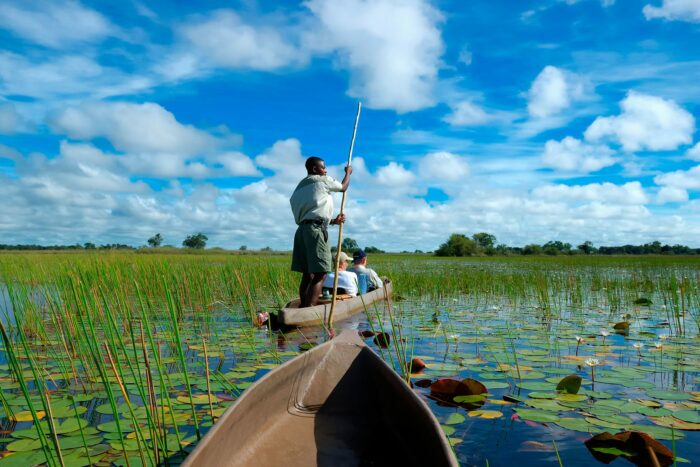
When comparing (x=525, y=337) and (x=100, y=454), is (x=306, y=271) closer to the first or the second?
(x=525, y=337)

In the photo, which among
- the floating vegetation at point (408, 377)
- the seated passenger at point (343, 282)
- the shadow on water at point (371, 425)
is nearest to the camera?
the shadow on water at point (371, 425)

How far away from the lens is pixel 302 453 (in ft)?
6.27

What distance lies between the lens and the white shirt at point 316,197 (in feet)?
17.6

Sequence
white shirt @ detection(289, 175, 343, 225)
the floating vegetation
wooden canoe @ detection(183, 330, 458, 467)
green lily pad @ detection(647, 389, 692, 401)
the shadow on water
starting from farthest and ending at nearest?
1. white shirt @ detection(289, 175, 343, 225)
2. green lily pad @ detection(647, 389, 692, 401)
3. the floating vegetation
4. the shadow on water
5. wooden canoe @ detection(183, 330, 458, 467)

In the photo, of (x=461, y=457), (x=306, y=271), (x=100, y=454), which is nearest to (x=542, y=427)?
(x=461, y=457)

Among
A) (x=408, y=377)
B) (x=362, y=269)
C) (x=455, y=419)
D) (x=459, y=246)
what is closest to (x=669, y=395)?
(x=455, y=419)

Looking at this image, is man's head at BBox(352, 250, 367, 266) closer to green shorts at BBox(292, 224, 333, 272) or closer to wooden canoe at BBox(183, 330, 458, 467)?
green shorts at BBox(292, 224, 333, 272)

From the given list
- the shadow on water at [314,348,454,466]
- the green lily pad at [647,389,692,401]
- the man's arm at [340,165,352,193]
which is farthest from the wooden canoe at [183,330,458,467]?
the man's arm at [340,165,352,193]

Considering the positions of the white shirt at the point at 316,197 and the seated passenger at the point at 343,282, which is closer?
the white shirt at the point at 316,197

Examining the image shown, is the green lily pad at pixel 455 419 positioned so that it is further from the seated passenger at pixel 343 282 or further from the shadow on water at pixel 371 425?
the seated passenger at pixel 343 282

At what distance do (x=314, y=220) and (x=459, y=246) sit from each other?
40684 millimetres

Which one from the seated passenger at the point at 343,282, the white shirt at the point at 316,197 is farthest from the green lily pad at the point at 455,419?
the seated passenger at the point at 343,282

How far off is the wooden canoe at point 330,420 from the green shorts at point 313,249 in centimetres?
282

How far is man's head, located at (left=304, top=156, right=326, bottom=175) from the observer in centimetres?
552
